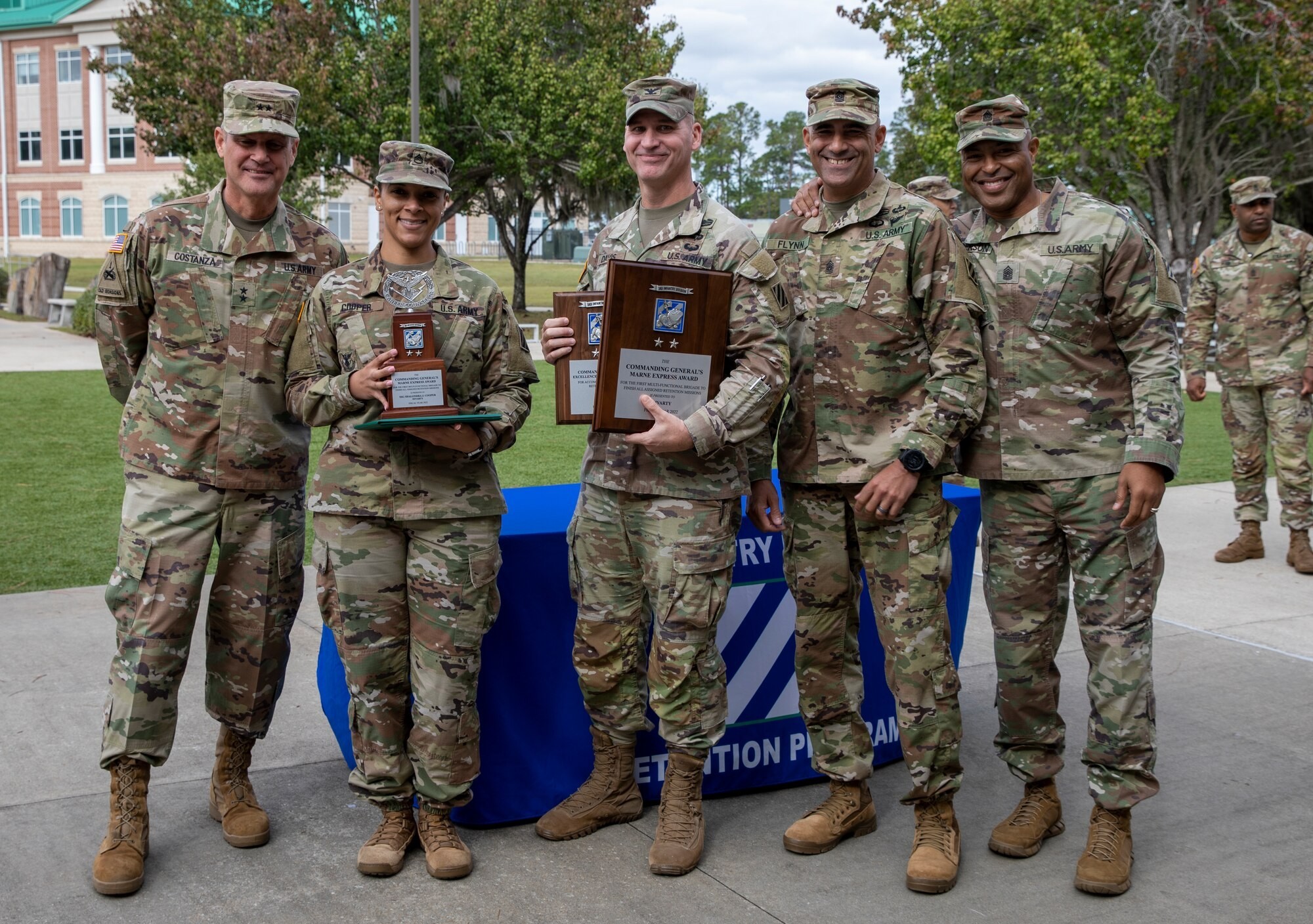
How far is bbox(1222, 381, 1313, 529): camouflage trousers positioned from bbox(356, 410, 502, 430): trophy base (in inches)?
231

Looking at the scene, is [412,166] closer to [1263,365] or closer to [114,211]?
[1263,365]

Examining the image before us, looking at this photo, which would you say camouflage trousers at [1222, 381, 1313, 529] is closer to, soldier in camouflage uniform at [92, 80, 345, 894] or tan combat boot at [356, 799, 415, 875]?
tan combat boot at [356, 799, 415, 875]

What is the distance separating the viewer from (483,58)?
26516 mm

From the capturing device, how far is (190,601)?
140 inches

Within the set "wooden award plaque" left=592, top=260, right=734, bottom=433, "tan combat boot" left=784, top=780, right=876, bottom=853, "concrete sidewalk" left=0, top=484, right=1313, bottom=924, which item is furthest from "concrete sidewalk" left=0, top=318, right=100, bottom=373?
"tan combat boot" left=784, top=780, right=876, bottom=853

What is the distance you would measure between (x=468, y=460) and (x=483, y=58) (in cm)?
2474

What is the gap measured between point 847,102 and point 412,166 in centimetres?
123

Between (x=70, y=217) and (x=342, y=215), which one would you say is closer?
(x=70, y=217)

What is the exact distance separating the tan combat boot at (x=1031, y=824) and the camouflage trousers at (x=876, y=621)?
0.75ft

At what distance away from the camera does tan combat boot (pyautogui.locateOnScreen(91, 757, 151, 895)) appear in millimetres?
3293

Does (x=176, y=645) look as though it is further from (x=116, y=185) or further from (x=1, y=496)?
(x=116, y=185)

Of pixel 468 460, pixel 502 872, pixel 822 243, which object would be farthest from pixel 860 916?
pixel 822 243

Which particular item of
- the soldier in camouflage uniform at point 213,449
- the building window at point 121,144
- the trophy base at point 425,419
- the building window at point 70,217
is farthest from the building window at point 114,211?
the trophy base at point 425,419

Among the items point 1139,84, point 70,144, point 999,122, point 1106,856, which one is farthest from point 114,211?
point 1106,856
